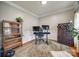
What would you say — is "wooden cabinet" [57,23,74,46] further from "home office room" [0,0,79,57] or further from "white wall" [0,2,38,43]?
"white wall" [0,2,38,43]

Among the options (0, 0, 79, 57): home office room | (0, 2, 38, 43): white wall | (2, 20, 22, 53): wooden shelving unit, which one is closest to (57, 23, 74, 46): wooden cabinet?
(0, 0, 79, 57): home office room

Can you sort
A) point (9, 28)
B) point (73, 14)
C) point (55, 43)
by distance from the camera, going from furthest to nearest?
point (55, 43) < point (9, 28) < point (73, 14)

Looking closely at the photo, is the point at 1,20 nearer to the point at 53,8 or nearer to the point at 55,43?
the point at 53,8

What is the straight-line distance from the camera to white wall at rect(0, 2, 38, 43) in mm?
1680

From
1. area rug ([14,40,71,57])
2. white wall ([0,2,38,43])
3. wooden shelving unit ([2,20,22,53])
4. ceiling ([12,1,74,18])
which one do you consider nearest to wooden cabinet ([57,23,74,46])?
area rug ([14,40,71,57])

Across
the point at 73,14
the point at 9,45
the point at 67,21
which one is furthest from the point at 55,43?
the point at 9,45

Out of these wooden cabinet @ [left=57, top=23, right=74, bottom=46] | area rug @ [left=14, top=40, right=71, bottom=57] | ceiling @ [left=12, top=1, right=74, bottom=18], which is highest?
ceiling @ [left=12, top=1, right=74, bottom=18]

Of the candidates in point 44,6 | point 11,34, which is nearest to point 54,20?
point 44,6

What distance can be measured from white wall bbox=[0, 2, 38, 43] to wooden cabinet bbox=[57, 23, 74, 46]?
0.57 meters

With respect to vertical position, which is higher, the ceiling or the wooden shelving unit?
the ceiling

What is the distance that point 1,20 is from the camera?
1.76 m

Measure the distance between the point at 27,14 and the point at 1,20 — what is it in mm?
551

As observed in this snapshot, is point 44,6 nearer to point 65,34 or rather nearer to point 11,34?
point 65,34

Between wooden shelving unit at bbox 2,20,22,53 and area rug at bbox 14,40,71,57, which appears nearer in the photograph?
wooden shelving unit at bbox 2,20,22,53
